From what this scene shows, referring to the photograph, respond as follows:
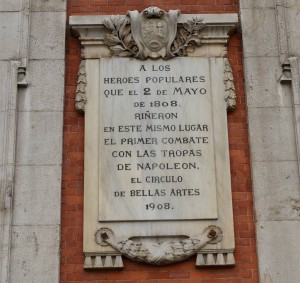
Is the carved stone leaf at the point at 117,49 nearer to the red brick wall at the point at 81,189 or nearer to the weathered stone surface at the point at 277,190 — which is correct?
the red brick wall at the point at 81,189

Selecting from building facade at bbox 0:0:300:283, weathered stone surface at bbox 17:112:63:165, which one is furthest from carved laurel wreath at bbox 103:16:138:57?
weathered stone surface at bbox 17:112:63:165

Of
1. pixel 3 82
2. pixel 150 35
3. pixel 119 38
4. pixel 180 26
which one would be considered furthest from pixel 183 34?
pixel 3 82

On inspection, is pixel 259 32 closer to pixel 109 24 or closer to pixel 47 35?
pixel 109 24

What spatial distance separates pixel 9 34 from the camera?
10531 mm

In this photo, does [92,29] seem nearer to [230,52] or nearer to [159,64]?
[159,64]

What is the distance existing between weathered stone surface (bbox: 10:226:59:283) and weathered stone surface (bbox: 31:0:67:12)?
334 cm

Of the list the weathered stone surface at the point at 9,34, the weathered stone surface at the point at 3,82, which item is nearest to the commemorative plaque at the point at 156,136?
the weathered stone surface at the point at 9,34

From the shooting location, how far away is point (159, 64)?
10.4 metres

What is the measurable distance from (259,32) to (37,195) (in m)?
3.99

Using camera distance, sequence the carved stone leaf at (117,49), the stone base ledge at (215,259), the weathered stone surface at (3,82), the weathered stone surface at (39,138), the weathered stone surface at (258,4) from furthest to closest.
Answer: the weathered stone surface at (258,4) → the carved stone leaf at (117,49) → the weathered stone surface at (3,82) → the weathered stone surface at (39,138) → the stone base ledge at (215,259)

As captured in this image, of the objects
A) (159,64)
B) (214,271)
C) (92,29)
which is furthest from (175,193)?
(92,29)

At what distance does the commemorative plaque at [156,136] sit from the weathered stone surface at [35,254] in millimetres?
444

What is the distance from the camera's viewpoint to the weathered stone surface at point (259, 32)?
1055cm

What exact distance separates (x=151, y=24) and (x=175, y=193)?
101 inches
